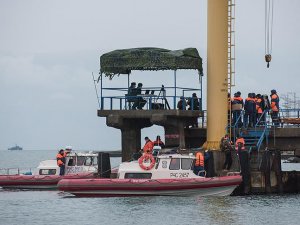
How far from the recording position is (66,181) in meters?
42.2

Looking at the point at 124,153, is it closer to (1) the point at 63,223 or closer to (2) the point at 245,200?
(2) the point at 245,200

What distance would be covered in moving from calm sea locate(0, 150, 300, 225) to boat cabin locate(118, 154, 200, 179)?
95 cm

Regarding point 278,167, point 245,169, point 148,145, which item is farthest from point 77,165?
point 278,167

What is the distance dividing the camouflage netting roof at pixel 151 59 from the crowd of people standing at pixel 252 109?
2258mm

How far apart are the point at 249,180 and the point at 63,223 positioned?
31.4ft

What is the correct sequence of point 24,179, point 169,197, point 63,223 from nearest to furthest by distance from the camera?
point 63,223 → point 169,197 → point 24,179

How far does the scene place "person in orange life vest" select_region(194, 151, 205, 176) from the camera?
4131 cm

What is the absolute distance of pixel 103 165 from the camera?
45.2 metres

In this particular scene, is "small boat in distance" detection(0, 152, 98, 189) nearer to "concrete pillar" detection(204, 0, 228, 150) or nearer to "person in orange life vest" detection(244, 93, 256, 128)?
"concrete pillar" detection(204, 0, 228, 150)

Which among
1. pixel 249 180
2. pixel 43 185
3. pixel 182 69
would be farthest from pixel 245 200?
pixel 43 185

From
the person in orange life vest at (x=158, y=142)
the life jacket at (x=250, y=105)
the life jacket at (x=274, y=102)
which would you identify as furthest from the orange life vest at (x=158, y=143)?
the life jacket at (x=274, y=102)

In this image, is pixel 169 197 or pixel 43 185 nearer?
pixel 169 197

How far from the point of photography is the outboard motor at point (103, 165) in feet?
147

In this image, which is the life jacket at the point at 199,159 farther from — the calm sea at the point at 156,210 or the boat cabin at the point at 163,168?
the calm sea at the point at 156,210
